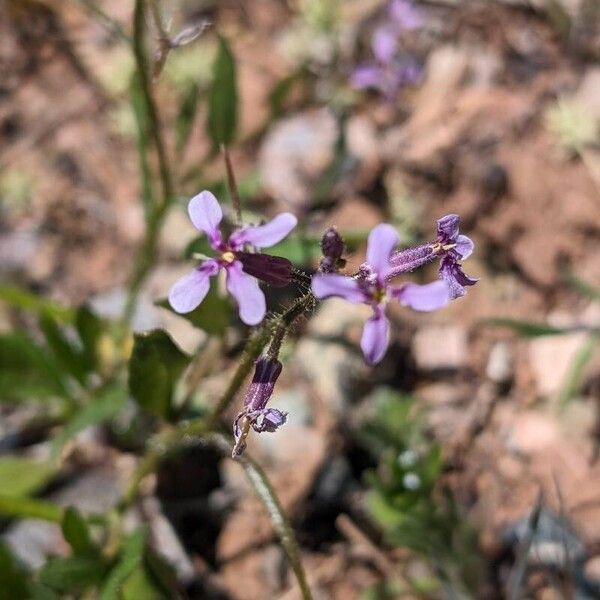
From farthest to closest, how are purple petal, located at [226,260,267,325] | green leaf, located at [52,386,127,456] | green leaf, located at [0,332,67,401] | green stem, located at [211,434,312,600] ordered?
green leaf, located at [0,332,67,401] < green leaf, located at [52,386,127,456] < green stem, located at [211,434,312,600] < purple petal, located at [226,260,267,325]

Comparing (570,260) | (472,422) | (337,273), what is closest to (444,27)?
(570,260)

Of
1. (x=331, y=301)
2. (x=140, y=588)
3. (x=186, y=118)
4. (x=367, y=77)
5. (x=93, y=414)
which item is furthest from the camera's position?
(x=367, y=77)

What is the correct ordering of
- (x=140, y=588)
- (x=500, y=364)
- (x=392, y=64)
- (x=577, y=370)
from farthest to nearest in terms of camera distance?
(x=392, y=64) < (x=500, y=364) < (x=577, y=370) < (x=140, y=588)

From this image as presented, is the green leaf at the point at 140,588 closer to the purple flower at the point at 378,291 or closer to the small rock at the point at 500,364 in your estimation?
the purple flower at the point at 378,291

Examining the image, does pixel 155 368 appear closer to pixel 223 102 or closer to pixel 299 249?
pixel 299 249

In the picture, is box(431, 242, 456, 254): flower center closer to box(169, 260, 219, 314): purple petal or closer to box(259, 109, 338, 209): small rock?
box(169, 260, 219, 314): purple petal

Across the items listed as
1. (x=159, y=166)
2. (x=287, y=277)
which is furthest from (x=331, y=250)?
(x=159, y=166)

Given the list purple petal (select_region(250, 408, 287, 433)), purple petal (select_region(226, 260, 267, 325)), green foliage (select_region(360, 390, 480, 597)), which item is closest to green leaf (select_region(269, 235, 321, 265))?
green foliage (select_region(360, 390, 480, 597))
